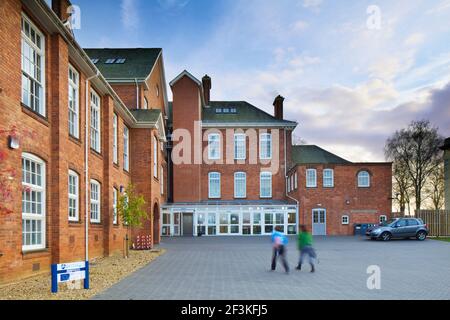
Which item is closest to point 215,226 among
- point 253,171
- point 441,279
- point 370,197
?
point 253,171

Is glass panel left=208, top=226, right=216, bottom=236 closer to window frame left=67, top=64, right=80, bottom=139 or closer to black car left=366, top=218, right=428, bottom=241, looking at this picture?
black car left=366, top=218, right=428, bottom=241

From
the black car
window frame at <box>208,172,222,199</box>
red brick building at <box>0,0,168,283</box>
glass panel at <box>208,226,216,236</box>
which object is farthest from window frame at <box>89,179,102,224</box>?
window frame at <box>208,172,222,199</box>

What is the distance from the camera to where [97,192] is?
1989 cm

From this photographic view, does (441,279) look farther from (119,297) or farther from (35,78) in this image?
(35,78)

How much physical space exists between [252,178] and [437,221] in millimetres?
16135

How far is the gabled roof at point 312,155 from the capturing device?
46069mm

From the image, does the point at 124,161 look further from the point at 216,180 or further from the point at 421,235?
the point at 421,235

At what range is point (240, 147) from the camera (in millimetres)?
43500

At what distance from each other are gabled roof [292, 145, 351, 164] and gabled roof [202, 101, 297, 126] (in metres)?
4.47

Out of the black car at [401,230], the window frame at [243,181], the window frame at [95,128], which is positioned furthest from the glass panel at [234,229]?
the window frame at [95,128]

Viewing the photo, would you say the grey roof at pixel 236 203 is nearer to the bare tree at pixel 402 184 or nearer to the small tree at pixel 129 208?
the bare tree at pixel 402 184

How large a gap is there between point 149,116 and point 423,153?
3363cm

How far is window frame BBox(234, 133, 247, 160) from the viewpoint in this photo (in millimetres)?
43406

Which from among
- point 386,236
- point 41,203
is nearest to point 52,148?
point 41,203
